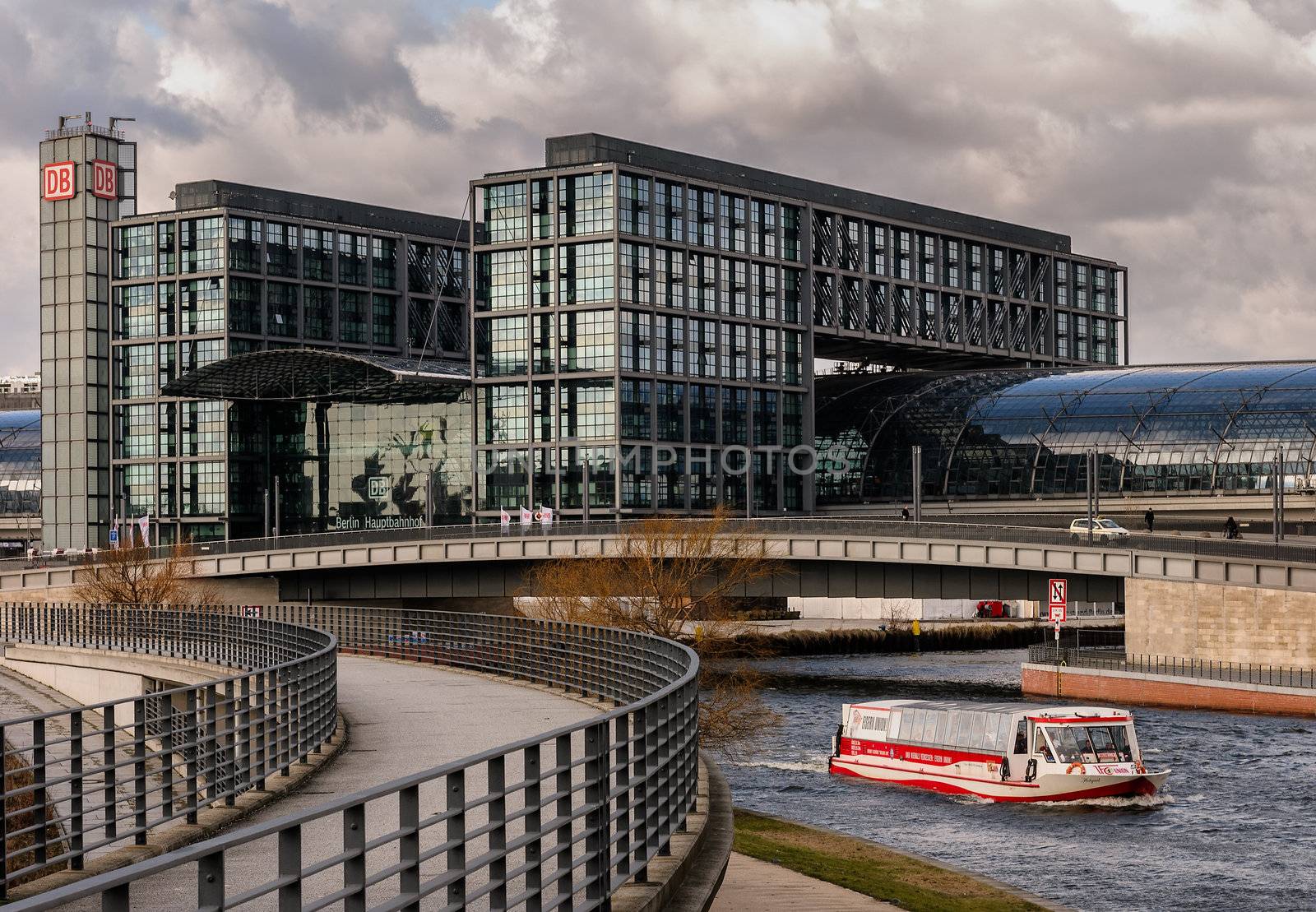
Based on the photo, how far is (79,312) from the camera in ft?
462

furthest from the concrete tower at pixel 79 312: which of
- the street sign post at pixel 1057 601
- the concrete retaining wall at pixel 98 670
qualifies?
the street sign post at pixel 1057 601

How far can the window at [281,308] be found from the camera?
461ft

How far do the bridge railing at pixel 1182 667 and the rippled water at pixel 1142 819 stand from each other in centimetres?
310

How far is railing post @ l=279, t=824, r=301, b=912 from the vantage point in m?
8.11

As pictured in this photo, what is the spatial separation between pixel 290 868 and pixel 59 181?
5540 inches

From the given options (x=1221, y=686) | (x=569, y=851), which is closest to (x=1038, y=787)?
(x=1221, y=686)

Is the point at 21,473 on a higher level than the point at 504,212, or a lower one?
lower

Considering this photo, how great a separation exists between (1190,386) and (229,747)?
375 ft

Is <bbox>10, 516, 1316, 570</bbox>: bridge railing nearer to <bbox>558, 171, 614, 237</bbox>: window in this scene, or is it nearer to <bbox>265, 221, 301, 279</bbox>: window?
<bbox>558, 171, 614, 237</bbox>: window

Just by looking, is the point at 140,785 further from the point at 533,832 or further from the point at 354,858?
the point at 354,858

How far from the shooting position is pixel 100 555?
104375mm

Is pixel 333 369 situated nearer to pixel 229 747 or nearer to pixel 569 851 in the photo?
pixel 229 747

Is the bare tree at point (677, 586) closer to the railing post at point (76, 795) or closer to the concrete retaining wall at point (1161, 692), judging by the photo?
the concrete retaining wall at point (1161, 692)

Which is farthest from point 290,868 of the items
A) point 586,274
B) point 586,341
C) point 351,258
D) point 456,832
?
point 351,258
